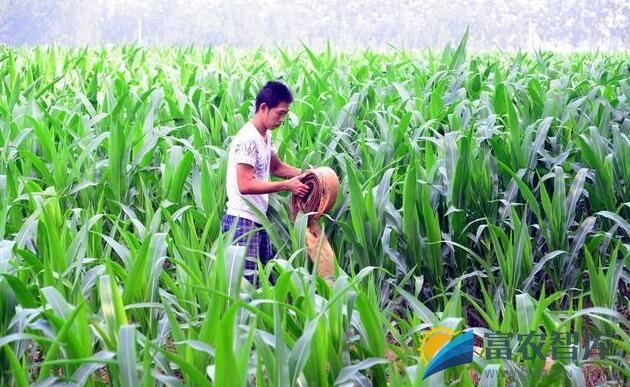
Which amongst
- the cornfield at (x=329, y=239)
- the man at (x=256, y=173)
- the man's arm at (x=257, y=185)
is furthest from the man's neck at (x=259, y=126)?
the cornfield at (x=329, y=239)

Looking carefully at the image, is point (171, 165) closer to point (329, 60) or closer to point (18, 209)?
point (18, 209)

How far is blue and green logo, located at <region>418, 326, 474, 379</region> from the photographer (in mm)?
1918

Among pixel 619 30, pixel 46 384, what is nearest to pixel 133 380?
pixel 46 384

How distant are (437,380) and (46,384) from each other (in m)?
0.79

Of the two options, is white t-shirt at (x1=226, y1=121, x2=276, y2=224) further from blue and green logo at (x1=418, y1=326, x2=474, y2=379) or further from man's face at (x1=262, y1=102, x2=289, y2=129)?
blue and green logo at (x1=418, y1=326, x2=474, y2=379)

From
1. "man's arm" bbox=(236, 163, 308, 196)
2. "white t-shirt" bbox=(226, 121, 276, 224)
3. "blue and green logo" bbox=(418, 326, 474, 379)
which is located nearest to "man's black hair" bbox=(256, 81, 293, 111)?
"white t-shirt" bbox=(226, 121, 276, 224)

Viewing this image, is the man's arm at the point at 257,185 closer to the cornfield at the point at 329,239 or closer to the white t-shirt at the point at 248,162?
the white t-shirt at the point at 248,162

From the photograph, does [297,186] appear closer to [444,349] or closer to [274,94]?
[274,94]

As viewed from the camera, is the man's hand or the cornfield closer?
the cornfield

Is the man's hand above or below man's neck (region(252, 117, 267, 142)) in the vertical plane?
below

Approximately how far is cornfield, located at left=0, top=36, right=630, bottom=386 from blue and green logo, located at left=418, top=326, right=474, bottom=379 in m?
0.03

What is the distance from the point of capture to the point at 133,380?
5.91 ft

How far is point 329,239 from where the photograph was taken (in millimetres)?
3439

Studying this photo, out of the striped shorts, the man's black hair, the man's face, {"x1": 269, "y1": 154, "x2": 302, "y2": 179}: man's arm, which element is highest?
the man's black hair
